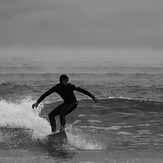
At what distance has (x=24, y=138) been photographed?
13.8m

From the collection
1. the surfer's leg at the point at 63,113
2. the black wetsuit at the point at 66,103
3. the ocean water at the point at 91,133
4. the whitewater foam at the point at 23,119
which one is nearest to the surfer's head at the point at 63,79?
the black wetsuit at the point at 66,103

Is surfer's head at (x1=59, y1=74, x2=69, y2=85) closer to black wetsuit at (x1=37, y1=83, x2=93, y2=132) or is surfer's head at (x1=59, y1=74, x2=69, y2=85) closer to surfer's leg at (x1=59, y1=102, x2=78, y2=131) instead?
black wetsuit at (x1=37, y1=83, x2=93, y2=132)

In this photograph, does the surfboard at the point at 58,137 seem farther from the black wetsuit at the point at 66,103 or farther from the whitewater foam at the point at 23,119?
the whitewater foam at the point at 23,119

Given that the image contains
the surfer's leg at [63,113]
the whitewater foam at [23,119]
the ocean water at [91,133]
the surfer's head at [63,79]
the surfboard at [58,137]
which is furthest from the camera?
the whitewater foam at [23,119]

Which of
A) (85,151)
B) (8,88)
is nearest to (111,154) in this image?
(85,151)

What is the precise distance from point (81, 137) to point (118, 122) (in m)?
4.20

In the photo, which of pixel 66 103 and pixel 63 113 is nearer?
pixel 63 113

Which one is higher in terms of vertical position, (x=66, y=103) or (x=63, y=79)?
(x=63, y=79)

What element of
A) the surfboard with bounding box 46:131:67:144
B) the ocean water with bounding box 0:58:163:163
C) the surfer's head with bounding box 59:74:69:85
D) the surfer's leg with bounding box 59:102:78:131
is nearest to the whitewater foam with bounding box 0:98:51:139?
the ocean water with bounding box 0:58:163:163

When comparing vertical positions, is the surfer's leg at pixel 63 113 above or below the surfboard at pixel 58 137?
above

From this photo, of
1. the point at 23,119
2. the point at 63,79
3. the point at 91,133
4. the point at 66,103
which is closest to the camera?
the point at 63,79

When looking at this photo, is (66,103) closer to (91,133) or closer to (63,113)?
(63,113)

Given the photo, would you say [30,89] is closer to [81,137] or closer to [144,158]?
[81,137]

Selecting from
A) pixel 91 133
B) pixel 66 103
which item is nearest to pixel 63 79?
pixel 66 103
